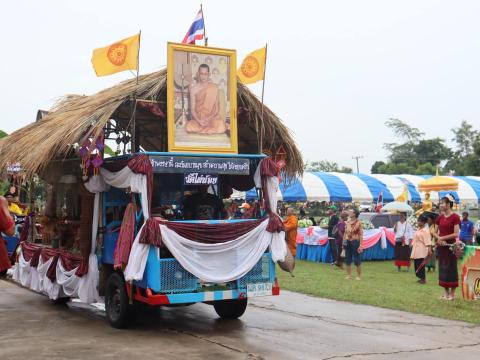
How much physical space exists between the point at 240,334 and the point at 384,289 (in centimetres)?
587

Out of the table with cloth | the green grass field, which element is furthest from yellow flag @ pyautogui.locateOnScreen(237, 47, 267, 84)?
the table with cloth

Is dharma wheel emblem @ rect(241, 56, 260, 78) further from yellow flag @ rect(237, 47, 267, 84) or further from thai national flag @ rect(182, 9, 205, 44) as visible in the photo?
thai national flag @ rect(182, 9, 205, 44)

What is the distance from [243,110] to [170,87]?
5.01 ft

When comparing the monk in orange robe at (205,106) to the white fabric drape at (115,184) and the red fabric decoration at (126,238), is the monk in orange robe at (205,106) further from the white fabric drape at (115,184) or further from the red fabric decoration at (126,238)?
the red fabric decoration at (126,238)

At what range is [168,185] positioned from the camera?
400 inches

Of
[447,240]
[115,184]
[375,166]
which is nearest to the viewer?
[115,184]

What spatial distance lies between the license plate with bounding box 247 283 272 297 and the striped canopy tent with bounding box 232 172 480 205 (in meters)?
17.2

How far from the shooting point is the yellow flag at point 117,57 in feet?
29.2

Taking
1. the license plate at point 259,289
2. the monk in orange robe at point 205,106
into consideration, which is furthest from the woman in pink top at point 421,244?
the monk in orange robe at point 205,106

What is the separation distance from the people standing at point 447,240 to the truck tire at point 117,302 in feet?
19.4

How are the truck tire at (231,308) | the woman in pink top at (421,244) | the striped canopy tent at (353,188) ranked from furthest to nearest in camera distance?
the striped canopy tent at (353,188)
the woman in pink top at (421,244)
the truck tire at (231,308)

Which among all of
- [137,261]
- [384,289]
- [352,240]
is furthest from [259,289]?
[352,240]

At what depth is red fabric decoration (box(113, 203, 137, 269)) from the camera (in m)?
8.09

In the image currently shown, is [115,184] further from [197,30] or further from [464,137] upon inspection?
[464,137]
